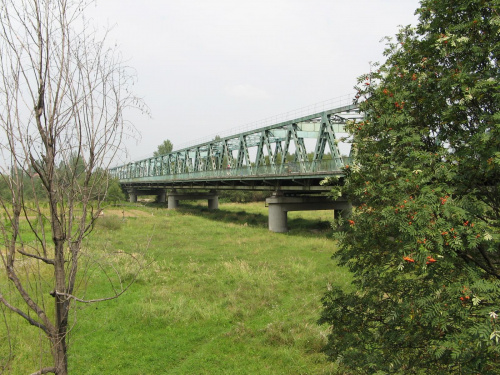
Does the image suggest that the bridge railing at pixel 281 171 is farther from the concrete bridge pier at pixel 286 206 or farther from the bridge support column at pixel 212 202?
the bridge support column at pixel 212 202

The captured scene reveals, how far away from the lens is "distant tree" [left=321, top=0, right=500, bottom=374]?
3.72 metres

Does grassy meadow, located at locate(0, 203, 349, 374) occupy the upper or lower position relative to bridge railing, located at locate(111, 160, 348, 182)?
lower

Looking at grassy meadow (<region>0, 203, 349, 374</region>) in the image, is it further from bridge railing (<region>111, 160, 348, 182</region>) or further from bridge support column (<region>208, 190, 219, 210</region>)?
bridge support column (<region>208, 190, 219, 210</region>)

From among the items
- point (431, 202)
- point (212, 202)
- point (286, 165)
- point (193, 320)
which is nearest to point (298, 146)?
point (286, 165)

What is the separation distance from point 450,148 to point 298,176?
69.9 ft

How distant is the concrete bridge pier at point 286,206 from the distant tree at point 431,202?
80.5 feet

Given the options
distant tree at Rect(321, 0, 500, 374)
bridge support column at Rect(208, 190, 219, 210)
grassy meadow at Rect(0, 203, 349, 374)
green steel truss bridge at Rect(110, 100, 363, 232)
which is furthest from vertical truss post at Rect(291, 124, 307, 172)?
bridge support column at Rect(208, 190, 219, 210)

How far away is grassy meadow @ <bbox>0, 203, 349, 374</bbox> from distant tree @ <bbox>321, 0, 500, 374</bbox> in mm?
1491

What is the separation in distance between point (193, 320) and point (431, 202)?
347 inches

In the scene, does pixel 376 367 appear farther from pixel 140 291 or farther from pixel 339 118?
pixel 339 118

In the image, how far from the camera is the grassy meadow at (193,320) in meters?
8.09

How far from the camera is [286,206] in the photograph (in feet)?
102

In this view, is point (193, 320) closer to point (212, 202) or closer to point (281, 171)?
point (281, 171)

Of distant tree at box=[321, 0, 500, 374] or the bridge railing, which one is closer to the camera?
distant tree at box=[321, 0, 500, 374]
